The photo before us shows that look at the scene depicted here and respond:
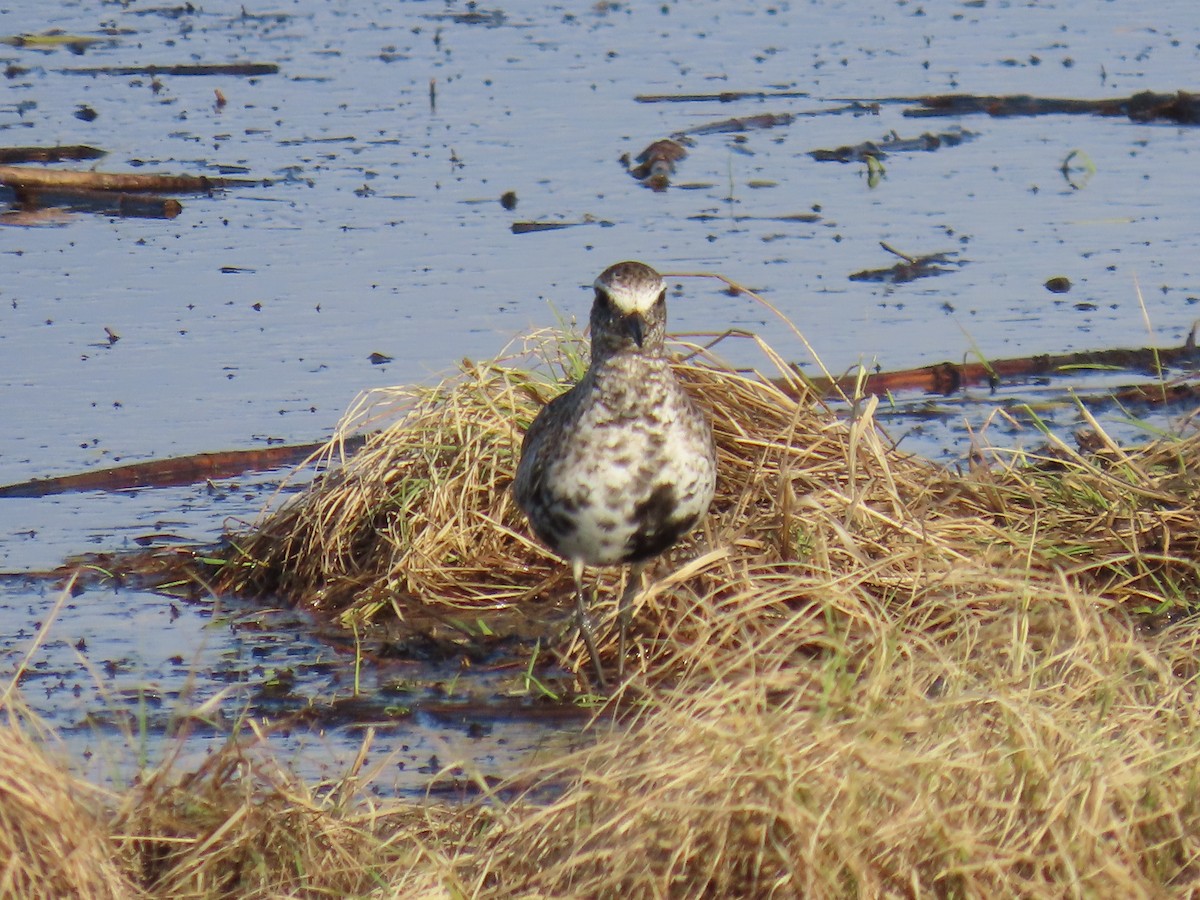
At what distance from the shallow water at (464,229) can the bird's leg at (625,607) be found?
1.46 feet

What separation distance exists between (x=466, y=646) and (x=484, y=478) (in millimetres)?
910

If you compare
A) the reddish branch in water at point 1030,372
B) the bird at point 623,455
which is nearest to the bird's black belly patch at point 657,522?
the bird at point 623,455

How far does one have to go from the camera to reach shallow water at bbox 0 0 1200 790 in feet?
27.3

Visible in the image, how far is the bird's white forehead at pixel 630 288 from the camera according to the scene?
631cm

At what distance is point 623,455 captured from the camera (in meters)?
6.12

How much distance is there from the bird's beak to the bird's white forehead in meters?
0.02

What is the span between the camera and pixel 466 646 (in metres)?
6.79

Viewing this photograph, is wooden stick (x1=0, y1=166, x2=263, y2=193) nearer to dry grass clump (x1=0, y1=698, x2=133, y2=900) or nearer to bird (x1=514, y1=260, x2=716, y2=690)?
bird (x1=514, y1=260, x2=716, y2=690)

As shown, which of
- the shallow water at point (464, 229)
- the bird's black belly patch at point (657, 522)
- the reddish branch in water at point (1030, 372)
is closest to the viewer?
→ the bird's black belly patch at point (657, 522)

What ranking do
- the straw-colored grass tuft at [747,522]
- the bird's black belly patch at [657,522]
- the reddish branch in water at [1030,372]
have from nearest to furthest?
the bird's black belly patch at [657,522]
the straw-colored grass tuft at [747,522]
the reddish branch in water at [1030,372]

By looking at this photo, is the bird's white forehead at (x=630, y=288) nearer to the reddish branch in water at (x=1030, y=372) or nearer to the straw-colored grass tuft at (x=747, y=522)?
the straw-colored grass tuft at (x=747, y=522)

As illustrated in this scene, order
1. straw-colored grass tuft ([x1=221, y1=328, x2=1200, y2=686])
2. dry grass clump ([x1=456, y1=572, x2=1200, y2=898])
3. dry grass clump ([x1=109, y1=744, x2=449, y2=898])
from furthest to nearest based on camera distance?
straw-colored grass tuft ([x1=221, y1=328, x2=1200, y2=686]) < dry grass clump ([x1=109, y1=744, x2=449, y2=898]) < dry grass clump ([x1=456, y1=572, x2=1200, y2=898])

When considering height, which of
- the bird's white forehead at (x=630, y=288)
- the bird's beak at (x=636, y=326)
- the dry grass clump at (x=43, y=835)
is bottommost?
the dry grass clump at (x=43, y=835)

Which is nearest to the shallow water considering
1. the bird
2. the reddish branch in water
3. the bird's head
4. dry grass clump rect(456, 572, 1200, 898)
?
the reddish branch in water
